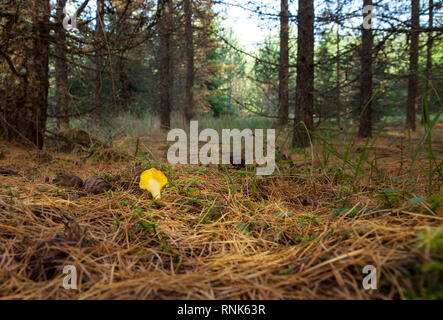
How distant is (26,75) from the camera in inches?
114

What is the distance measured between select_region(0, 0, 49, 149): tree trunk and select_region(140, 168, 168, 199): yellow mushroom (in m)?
2.00

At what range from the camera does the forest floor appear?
27.5 inches

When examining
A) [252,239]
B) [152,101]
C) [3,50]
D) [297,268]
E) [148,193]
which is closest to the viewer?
[297,268]

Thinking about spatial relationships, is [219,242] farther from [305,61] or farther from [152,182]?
[305,61]

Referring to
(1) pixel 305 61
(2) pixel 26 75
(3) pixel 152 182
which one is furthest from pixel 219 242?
(1) pixel 305 61

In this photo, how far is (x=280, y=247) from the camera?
3.26 ft

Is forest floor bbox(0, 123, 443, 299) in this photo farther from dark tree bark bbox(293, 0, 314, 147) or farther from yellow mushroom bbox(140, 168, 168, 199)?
dark tree bark bbox(293, 0, 314, 147)

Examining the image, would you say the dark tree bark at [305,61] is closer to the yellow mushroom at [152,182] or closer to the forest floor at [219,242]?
the forest floor at [219,242]

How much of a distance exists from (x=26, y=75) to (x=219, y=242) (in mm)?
3060

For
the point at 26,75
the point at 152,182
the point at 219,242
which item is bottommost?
the point at 219,242

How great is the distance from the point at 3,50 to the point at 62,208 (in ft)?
8.19
